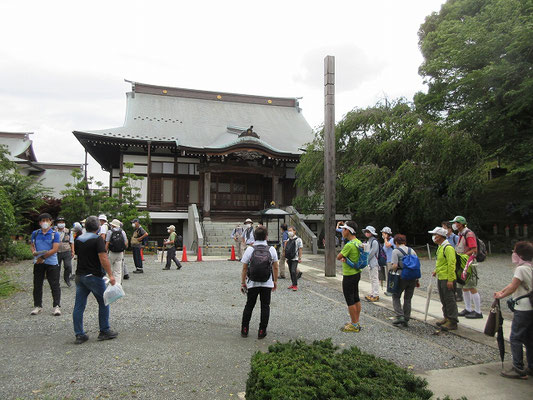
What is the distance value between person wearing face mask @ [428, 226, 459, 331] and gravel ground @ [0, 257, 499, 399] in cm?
31

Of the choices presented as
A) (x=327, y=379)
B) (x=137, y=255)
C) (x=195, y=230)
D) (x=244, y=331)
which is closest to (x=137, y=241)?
(x=137, y=255)

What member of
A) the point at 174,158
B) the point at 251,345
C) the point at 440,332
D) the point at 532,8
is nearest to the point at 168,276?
the point at 251,345

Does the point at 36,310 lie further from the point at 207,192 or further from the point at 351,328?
the point at 207,192

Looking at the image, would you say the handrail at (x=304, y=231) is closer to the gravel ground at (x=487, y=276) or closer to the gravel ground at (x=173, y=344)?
the gravel ground at (x=487, y=276)

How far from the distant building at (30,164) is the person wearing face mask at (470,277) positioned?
1262 inches

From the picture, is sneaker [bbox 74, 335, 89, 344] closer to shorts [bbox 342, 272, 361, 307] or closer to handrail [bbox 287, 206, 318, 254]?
shorts [bbox 342, 272, 361, 307]

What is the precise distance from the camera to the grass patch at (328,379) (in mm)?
2482

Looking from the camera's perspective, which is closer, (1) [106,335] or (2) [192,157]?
(1) [106,335]

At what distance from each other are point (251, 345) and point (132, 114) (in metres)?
23.8

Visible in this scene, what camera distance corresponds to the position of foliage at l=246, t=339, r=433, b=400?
2486 millimetres

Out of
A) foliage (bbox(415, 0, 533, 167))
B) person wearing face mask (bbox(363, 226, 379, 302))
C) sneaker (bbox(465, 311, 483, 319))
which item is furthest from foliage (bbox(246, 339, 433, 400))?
foliage (bbox(415, 0, 533, 167))

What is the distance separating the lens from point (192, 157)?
2419 cm

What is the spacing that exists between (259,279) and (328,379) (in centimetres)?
247

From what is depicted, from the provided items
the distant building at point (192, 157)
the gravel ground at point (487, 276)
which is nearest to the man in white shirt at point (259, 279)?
the gravel ground at point (487, 276)
